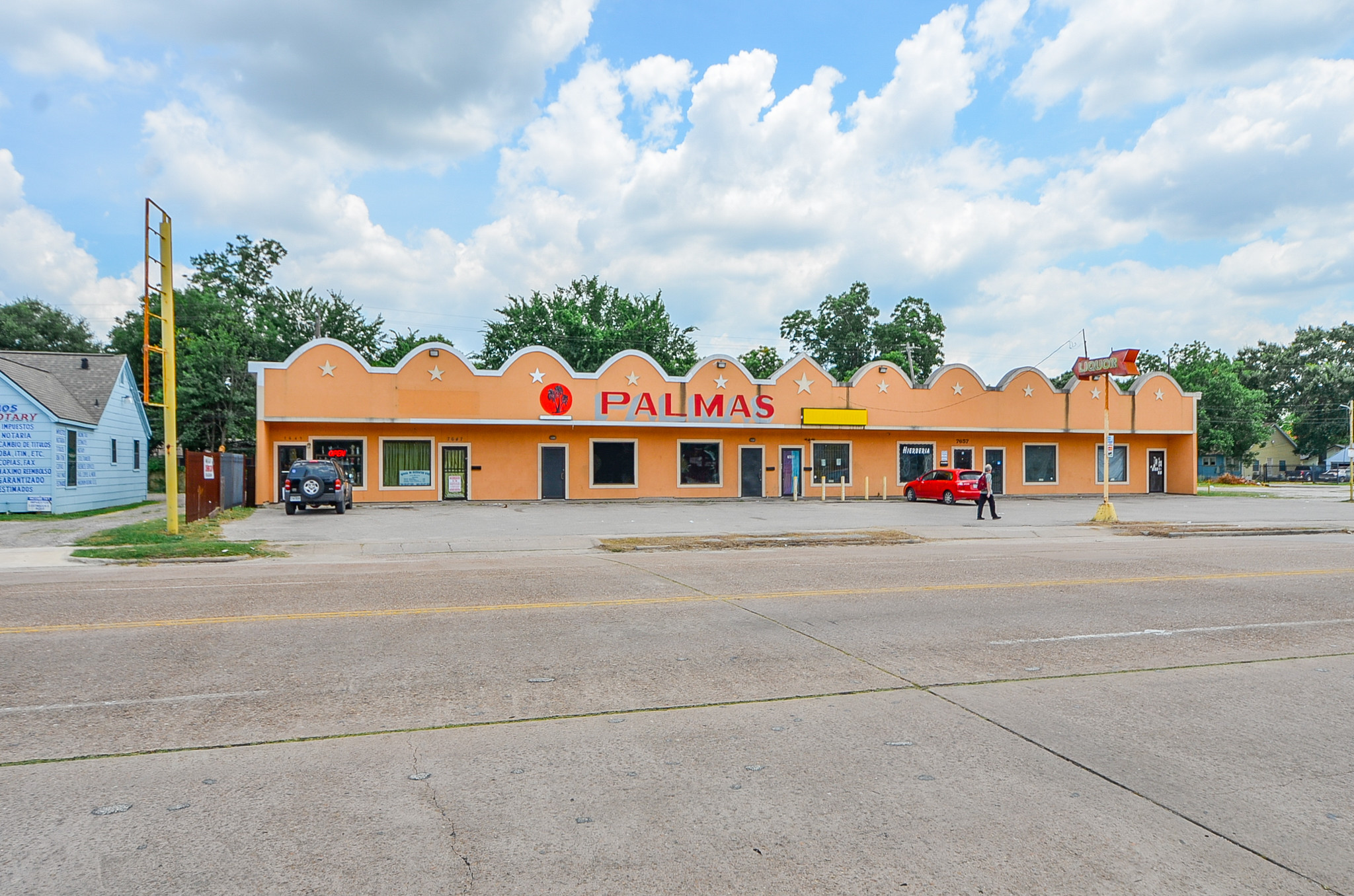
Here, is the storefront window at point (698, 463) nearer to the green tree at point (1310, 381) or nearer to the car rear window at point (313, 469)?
the car rear window at point (313, 469)

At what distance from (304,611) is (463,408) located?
22.1 m

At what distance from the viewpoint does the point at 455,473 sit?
103 feet

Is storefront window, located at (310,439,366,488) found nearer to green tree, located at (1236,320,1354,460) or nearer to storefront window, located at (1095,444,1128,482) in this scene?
storefront window, located at (1095,444,1128,482)

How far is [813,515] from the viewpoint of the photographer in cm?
2533

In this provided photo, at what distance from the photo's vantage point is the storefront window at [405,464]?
30641 mm

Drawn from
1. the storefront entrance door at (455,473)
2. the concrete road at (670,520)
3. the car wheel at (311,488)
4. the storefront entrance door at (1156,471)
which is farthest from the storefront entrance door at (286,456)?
the storefront entrance door at (1156,471)

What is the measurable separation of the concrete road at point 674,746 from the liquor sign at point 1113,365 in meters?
16.5

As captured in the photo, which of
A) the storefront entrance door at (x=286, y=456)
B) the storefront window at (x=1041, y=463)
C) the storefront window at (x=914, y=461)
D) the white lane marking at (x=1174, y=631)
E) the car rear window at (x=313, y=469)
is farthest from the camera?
the storefront window at (x=1041, y=463)

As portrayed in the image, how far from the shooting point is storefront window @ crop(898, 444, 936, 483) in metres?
36.7

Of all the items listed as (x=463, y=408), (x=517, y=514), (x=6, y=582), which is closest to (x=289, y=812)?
(x=6, y=582)

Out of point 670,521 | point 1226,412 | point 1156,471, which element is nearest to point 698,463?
point 670,521

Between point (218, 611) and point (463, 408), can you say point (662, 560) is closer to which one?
point (218, 611)

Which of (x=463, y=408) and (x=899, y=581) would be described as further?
(x=463, y=408)

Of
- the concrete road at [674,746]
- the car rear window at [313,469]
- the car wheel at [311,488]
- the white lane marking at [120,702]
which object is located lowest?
the concrete road at [674,746]
